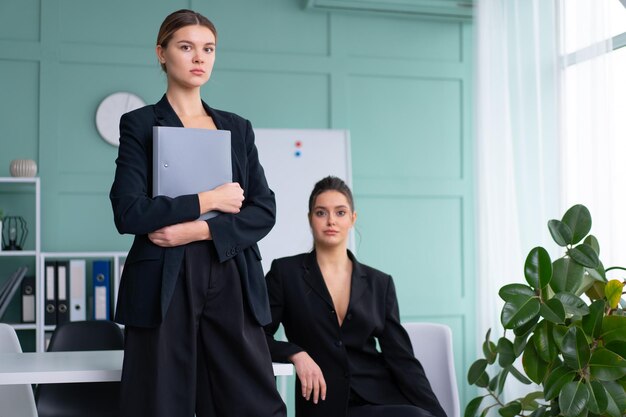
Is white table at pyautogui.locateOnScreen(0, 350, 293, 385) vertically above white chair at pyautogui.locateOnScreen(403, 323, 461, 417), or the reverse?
white table at pyautogui.locateOnScreen(0, 350, 293, 385)

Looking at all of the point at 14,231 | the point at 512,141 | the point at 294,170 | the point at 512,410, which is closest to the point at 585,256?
the point at 512,410

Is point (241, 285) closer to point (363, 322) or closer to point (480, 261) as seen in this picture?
point (363, 322)

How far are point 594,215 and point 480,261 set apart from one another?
1.06 meters

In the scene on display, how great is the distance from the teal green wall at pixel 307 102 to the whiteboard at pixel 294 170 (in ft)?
0.89

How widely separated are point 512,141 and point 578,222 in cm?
199

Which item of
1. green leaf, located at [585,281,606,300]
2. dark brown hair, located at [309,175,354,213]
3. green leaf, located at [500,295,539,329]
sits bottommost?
green leaf, located at [500,295,539,329]

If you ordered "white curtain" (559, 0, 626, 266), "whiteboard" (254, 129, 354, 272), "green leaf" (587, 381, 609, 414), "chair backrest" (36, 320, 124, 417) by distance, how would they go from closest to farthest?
"green leaf" (587, 381, 609, 414) < "chair backrest" (36, 320, 124, 417) < "white curtain" (559, 0, 626, 266) < "whiteboard" (254, 129, 354, 272)

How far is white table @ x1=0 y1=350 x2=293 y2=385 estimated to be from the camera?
173 cm

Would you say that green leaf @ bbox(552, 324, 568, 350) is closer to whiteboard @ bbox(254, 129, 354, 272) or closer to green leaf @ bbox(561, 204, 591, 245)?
green leaf @ bbox(561, 204, 591, 245)

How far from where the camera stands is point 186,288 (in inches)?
66.5

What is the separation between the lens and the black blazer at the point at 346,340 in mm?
2410

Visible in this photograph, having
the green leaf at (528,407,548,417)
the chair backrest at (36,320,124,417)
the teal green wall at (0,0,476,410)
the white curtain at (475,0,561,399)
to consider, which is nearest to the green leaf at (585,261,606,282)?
the green leaf at (528,407,548,417)

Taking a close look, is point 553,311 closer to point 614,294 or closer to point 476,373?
point 614,294

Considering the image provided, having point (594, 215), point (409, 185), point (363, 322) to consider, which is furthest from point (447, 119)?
point (363, 322)
